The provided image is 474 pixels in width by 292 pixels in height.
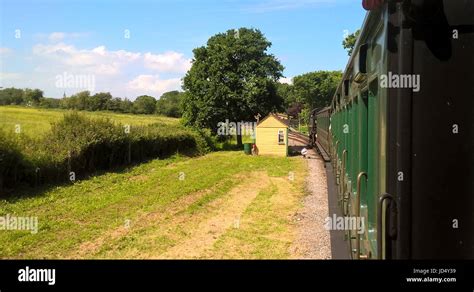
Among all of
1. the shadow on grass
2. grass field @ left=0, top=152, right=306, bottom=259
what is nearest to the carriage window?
grass field @ left=0, top=152, right=306, bottom=259

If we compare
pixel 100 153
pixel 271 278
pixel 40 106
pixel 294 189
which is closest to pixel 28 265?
pixel 271 278

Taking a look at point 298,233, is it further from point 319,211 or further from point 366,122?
point 366,122

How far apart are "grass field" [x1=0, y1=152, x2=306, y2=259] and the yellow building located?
1091 cm

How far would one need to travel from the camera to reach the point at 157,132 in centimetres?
2889

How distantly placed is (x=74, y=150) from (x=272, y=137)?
1720 centimetres

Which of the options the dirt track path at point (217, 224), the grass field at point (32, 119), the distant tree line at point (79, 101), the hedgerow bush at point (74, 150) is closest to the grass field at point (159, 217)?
the dirt track path at point (217, 224)

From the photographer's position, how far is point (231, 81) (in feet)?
121

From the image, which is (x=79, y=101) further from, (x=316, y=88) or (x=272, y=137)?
(x=316, y=88)

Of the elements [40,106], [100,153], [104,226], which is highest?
[40,106]

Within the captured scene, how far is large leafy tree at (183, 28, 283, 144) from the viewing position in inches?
1425

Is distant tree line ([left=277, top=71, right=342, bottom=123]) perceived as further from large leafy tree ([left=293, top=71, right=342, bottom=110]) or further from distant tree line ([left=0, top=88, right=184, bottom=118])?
distant tree line ([left=0, top=88, right=184, bottom=118])

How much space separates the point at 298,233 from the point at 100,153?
553 inches

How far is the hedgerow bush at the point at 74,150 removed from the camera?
586 inches

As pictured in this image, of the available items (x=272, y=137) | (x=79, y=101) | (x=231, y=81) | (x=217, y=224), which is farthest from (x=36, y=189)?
(x=231, y=81)
